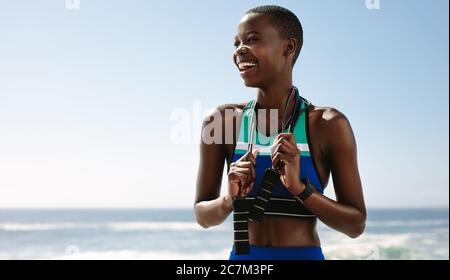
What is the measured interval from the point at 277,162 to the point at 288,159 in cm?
4

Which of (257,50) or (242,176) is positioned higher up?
(257,50)

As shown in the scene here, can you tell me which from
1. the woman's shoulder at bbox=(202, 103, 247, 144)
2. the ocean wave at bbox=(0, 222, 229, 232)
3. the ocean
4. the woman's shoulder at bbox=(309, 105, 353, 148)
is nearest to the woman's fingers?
the woman's shoulder at bbox=(309, 105, 353, 148)

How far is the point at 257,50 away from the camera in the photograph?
2.22 metres

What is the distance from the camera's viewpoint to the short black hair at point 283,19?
89.0 inches

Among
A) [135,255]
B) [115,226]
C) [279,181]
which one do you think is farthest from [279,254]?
[115,226]

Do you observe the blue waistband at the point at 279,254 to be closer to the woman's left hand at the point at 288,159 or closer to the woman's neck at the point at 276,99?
the woman's left hand at the point at 288,159

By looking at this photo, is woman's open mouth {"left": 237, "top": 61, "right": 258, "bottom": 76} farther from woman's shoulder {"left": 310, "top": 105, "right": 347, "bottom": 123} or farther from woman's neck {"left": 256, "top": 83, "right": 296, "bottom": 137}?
woman's shoulder {"left": 310, "top": 105, "right": 347, "bottom": 123}

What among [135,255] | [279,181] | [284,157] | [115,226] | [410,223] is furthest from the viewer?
[410,223]

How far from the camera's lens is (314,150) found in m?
2.18

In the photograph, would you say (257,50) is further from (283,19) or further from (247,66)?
(283,19)

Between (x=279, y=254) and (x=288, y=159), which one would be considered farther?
(x=279, y=254)

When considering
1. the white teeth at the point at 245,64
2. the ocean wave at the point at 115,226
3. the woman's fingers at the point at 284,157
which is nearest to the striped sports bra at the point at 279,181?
the woman's fingers at the point at 284,157

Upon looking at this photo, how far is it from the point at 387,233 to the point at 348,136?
25.1m

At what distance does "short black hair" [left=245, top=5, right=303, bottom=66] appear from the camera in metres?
2.26
